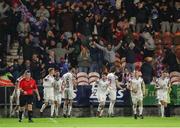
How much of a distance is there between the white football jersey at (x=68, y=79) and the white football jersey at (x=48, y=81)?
0.61 meters

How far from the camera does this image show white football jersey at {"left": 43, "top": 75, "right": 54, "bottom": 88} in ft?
115

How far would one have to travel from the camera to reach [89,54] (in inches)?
1489

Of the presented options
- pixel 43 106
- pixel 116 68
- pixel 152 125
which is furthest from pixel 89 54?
pixel 152 125

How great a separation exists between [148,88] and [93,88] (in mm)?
2822

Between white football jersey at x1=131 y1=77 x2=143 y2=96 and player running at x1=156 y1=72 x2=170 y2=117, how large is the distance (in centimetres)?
147

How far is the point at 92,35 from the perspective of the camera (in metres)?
39.1

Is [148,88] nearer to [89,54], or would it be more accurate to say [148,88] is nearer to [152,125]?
[89,54]

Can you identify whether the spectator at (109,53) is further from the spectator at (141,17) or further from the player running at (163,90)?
the player running at (163,90)

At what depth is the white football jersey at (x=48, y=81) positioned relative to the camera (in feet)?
115

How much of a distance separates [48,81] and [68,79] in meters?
1.01

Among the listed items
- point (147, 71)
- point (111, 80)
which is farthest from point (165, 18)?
point (111, 80)

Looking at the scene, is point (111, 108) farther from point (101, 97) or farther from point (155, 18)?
point (155, 18)

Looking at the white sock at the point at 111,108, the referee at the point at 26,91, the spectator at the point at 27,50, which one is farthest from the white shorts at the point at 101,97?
the referee at the point at 26,91

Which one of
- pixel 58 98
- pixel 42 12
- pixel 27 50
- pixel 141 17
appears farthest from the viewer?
pixel 141 17
